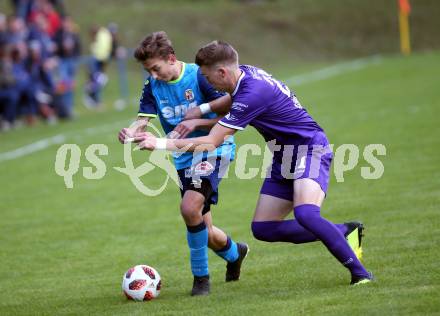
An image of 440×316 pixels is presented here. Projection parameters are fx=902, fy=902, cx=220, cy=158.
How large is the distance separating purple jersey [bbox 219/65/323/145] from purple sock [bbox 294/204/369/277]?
589 millimetres

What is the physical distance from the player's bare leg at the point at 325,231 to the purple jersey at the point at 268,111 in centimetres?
44

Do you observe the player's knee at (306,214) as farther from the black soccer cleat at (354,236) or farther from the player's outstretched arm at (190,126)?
the player's outstretched arm at (190,126)

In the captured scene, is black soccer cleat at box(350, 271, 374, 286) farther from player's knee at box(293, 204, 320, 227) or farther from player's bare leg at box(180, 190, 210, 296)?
player's bare leg at box(180, 190, 210, 296)

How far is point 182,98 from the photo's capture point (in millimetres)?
6953

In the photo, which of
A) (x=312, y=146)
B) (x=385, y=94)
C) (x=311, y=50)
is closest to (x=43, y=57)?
(x=385, y=94)

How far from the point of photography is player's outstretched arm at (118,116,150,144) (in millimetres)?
6355

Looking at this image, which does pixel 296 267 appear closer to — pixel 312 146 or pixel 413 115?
pixel 312 146

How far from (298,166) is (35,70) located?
14.3 m

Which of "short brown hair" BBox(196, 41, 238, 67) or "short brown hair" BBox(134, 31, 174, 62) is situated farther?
"short brown hair" BBox(134, 31, 174, 62)

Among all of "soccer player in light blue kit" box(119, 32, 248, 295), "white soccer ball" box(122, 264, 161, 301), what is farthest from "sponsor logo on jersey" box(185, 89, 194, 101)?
"white soccer ball" box(122, 264, 161, 301)

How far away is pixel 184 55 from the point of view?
2789 cm

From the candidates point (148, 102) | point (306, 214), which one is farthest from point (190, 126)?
point (306, 214)

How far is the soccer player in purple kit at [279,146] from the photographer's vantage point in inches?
250

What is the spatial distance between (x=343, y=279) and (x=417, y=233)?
1661 millimetres
